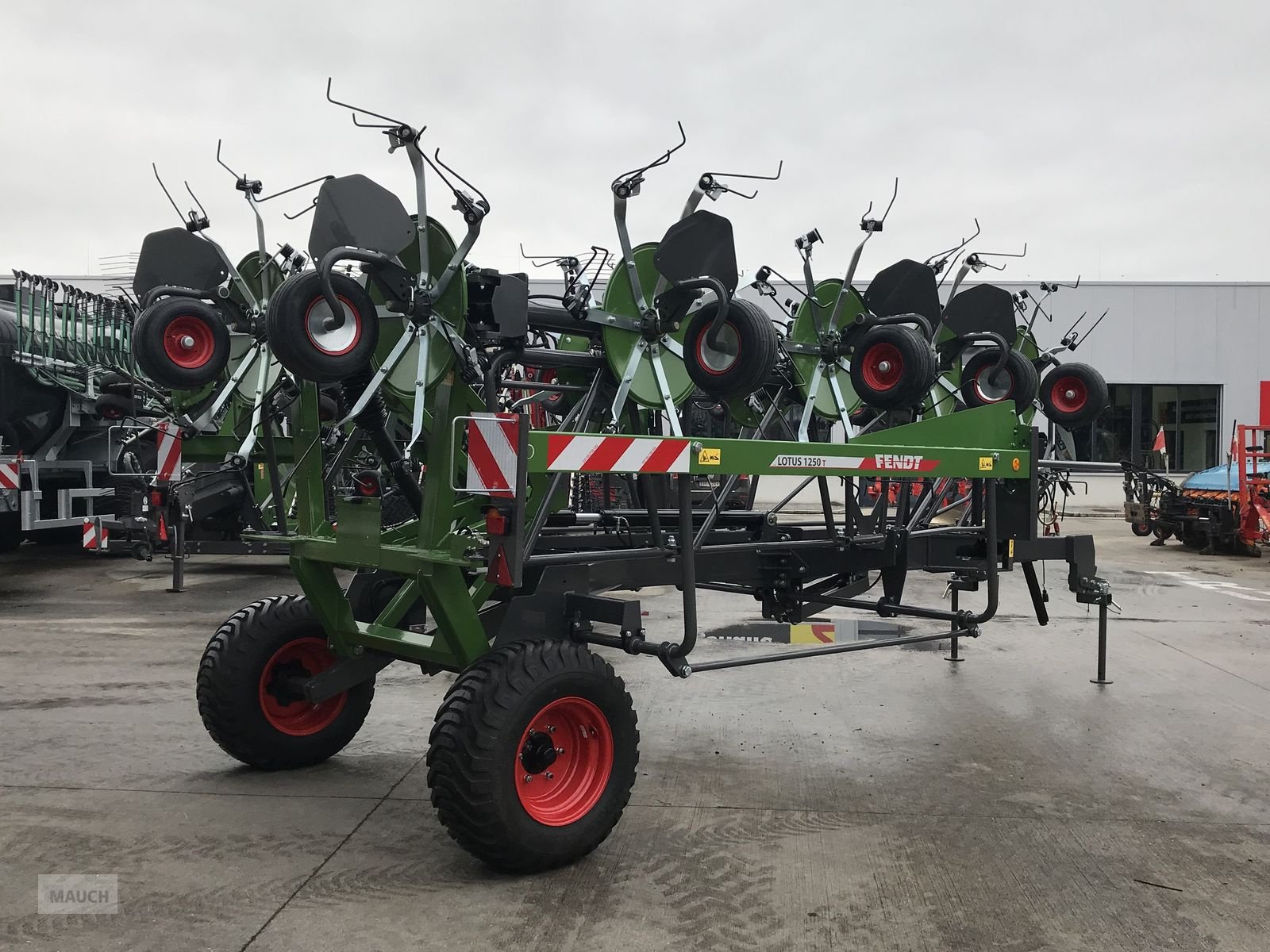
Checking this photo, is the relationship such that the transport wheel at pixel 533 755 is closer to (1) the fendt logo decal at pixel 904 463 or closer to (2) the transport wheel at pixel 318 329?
(2) the transport wheel at pixel 318 329

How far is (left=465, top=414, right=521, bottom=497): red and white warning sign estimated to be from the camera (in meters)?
3.65

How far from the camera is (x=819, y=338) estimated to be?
6.49m

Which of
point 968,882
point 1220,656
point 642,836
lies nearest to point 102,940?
point 642,836

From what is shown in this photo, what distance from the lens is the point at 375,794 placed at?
14.8ft

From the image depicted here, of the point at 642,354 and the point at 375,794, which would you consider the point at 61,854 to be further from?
the point at 642,354

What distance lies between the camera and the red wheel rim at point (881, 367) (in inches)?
236

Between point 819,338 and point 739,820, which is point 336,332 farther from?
point 819,338

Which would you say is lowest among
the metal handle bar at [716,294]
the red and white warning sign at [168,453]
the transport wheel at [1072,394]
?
the red and white warning sign at [168,453]

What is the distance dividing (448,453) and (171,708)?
293 cm

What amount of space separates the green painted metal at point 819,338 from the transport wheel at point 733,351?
1.17 meters

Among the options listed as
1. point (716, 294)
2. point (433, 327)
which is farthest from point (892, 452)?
point (433, 327)

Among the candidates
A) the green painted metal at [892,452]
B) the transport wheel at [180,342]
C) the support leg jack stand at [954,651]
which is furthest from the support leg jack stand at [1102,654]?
the transport wheel at [180,342]

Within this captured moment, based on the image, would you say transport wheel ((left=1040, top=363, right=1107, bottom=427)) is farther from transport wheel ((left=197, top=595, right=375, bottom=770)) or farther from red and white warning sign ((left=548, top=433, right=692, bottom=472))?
transport wheel ((left=197, top=595, right=375, bottom=770))

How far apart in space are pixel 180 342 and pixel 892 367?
3626mm
